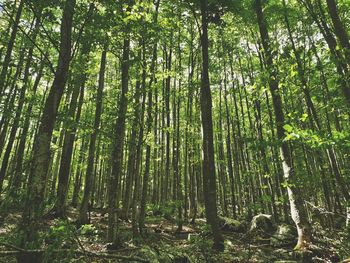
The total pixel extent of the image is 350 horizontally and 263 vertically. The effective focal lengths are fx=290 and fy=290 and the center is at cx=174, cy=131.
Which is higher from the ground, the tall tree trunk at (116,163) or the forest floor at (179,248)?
the tall tree trunk at (116,163)

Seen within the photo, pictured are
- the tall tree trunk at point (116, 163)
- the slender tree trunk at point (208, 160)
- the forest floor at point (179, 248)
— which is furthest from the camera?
the slender tree trunk at point (208, 160)

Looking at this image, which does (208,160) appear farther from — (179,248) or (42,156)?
(42,156)

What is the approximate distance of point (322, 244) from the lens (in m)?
10.3

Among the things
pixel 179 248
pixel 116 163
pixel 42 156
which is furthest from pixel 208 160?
pixel 42 156

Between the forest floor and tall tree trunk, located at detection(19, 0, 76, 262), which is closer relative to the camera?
tall tree trunk, located at detection(19, 0, 76, 262)

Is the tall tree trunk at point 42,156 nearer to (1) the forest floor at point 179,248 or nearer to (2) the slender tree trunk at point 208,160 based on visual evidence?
(1) the forest floor at point 179,248

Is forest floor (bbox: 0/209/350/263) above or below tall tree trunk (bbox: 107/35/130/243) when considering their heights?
below

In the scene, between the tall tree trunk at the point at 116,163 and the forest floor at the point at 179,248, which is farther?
the tall tree trunk at the point at 116,163

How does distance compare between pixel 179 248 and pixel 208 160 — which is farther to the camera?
pixel 208 160

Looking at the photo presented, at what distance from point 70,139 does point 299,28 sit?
548 inches

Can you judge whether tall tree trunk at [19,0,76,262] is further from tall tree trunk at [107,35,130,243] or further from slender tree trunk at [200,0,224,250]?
slender tree trunk at [200,0,224,250]

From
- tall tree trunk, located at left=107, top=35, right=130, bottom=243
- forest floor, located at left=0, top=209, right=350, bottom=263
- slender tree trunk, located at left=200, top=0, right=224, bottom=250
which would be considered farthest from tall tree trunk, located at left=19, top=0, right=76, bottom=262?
slender tree trunk, located at left=200, top=0, right=224, bottom=250

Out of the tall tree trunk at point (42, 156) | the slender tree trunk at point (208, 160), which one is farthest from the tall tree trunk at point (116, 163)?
the tall tree trunk at point (42, 156)

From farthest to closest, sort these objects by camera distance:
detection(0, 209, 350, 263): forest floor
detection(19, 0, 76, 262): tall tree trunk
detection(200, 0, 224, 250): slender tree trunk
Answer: detection(200, 0, 224, 250): slender tree trunk → detection(0, 209, 350, 263): forest floor → detection(19, 0, 76, 262): tall tree trunk
